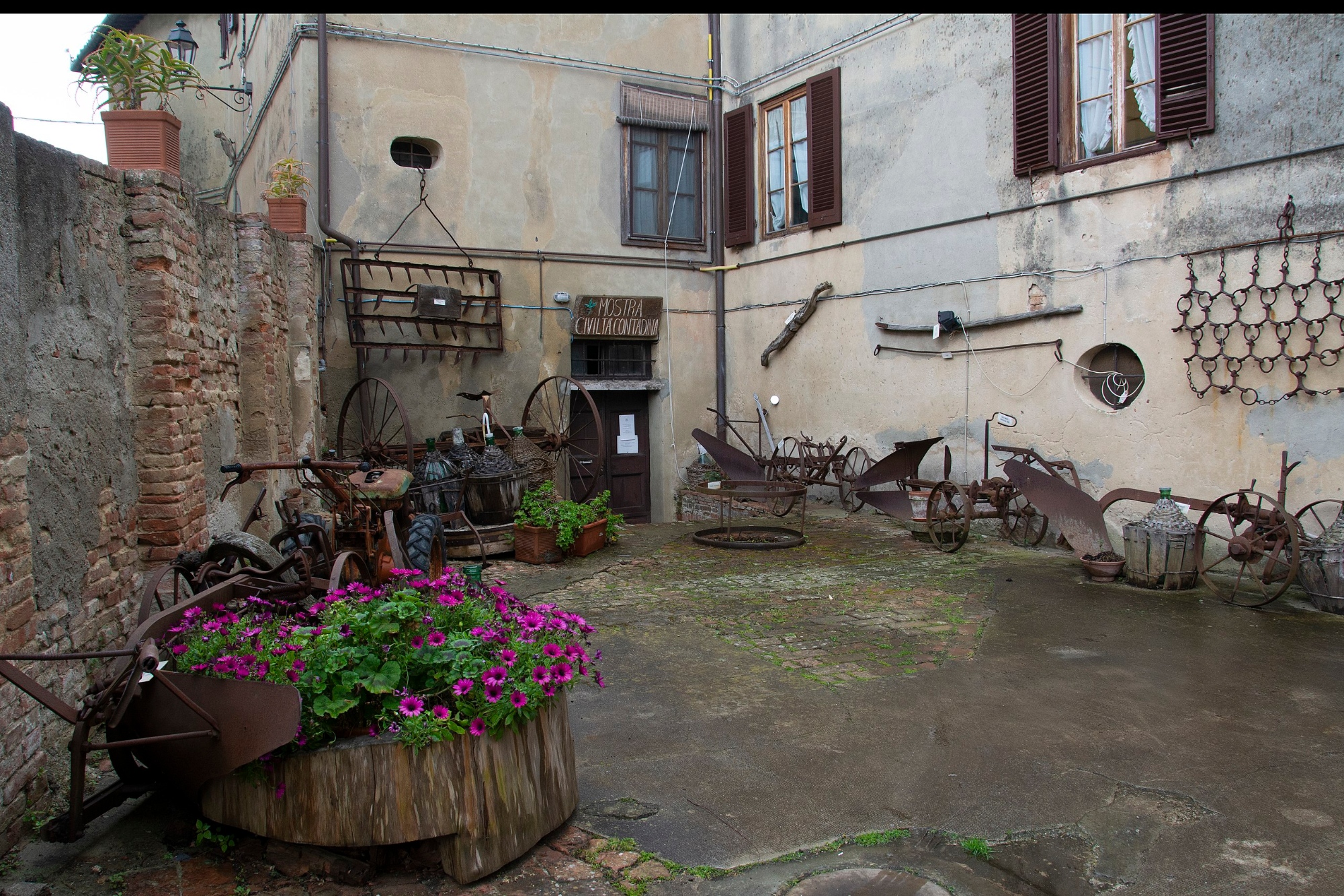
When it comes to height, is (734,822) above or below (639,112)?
below

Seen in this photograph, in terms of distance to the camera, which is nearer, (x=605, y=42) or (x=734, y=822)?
(x=734, y=822)

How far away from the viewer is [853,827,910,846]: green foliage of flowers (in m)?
3.25

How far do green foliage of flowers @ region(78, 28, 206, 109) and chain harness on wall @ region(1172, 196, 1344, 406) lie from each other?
25.6 feet

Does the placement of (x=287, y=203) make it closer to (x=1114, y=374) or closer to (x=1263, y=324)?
(x=1114, y=374)

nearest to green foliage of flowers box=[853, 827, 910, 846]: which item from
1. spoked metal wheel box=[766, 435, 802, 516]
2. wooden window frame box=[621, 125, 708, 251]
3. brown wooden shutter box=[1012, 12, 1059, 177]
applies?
spoked metal wheel box=[766, 435, 802, 516]

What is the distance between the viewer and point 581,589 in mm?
7395

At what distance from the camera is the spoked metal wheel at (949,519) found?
28.0 feet

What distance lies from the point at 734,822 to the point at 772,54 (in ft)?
35.5

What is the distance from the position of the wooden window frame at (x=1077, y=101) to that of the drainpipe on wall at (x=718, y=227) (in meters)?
5.01

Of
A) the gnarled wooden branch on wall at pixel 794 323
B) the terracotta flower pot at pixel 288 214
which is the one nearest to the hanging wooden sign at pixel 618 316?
the gnarled wooden branch on wall at pixel 794 323

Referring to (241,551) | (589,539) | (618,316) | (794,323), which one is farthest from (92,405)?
(794,323)

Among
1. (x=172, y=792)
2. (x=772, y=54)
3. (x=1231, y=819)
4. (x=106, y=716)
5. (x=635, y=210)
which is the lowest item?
(x=1231, y=819)

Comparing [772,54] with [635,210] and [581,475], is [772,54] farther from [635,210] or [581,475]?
[581,475]

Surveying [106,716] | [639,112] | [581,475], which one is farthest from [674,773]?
[639,112]
